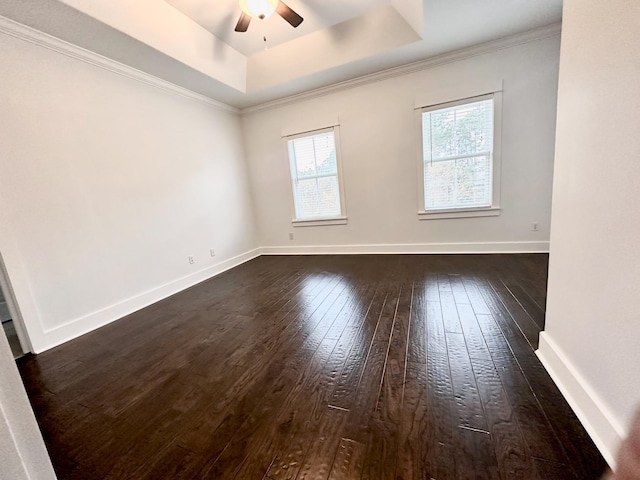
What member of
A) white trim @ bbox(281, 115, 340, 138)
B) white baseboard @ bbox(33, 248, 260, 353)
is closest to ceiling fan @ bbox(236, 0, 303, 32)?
white trim @ bbox(281, 115, 340, 138)

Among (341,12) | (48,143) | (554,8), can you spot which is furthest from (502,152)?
(48,143)

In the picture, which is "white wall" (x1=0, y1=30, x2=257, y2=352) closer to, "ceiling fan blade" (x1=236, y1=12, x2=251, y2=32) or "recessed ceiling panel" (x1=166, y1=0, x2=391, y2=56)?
"recessed ceiling panel" (x1=166, y1=0, x2=391, y2=56)

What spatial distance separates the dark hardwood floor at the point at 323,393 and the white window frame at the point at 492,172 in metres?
1.29

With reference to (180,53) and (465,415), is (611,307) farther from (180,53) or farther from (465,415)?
(180,53)

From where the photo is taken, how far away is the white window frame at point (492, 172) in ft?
11.3

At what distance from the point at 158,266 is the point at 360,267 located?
2679 millimetres

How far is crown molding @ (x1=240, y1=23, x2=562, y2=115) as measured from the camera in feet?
10.3

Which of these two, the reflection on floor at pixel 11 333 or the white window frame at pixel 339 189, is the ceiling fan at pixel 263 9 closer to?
the white window frame at pixel 339 189

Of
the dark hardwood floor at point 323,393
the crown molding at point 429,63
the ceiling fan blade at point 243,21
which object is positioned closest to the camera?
the dark hardwood floor at point 323,393

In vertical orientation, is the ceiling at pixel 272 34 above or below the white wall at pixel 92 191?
above

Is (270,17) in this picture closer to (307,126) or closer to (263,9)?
(263,9)

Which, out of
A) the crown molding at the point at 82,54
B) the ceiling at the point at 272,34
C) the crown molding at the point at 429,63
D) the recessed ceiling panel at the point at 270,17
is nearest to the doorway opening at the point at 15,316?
the crown molding at the point at 82,54

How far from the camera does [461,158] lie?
3676mm

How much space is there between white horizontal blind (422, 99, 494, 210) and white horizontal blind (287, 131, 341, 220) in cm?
148
